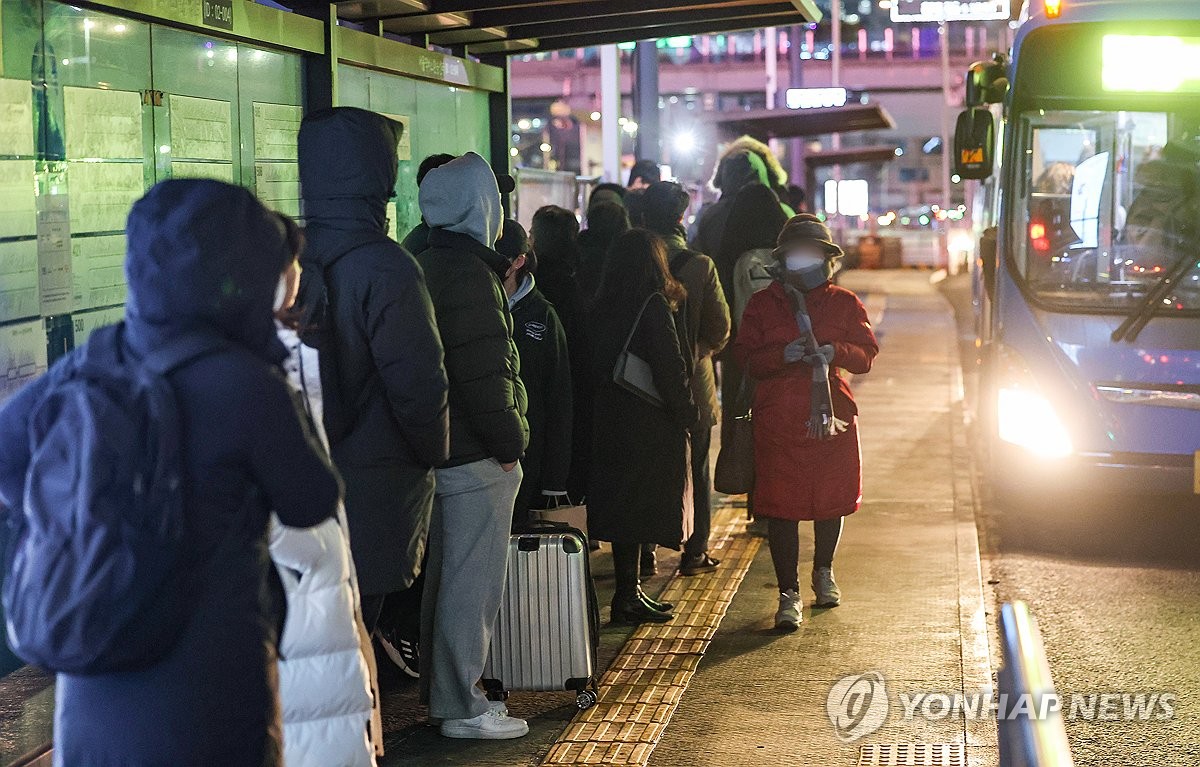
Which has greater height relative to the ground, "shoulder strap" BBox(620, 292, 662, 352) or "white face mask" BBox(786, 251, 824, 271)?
"white face mask" BBox(786, 251, 824, 271)

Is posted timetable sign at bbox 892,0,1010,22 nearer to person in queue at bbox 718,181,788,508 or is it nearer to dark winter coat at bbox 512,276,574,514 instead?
person in queue at bbox 718,181,788,508

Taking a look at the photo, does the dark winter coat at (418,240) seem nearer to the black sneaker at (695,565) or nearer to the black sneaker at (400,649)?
the black sneaker at (400,649)

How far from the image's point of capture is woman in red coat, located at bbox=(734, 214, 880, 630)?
6.41 meters

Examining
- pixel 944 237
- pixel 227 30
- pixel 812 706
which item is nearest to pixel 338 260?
pixel 227 30

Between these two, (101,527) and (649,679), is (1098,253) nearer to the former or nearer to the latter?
(649,679)

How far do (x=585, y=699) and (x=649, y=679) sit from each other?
46 cm

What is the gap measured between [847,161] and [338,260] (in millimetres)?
23847

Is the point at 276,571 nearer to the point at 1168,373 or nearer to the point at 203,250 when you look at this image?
the point at 203,250

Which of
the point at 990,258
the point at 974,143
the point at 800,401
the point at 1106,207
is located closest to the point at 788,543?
the point at 800,401

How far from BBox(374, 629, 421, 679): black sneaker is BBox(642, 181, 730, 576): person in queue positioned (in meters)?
1.74

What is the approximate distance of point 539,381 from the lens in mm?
5766

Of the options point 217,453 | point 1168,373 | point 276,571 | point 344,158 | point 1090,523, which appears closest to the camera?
point 217,453

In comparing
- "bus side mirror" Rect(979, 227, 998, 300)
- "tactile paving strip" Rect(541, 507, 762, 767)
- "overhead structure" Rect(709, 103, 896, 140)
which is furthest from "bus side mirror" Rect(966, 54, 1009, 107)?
"overhead structure" Rect(709, 103, 896, 140)

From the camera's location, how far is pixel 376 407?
4.21 m
